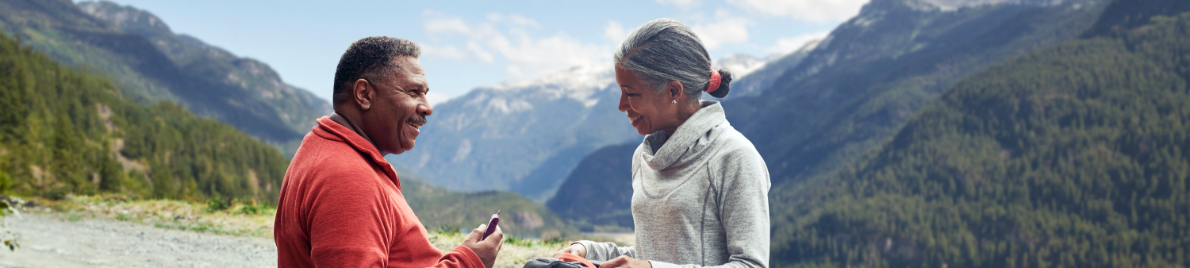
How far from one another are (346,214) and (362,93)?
536 millimetres

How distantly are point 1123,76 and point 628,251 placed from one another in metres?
206

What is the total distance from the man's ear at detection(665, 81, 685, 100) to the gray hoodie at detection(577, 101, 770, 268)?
0.43 ft

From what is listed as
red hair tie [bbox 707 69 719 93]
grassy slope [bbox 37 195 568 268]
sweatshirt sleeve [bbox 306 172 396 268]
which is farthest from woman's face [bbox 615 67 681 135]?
grassy slope [bbox 37 195 568 268]

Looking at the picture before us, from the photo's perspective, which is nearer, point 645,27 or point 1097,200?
point 645,27

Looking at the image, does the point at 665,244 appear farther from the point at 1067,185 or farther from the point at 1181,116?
the point at 1181,116

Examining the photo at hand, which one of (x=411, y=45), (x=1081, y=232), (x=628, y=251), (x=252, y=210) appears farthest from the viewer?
(x=1081, y=232)

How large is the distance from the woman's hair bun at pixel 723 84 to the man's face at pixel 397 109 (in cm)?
145

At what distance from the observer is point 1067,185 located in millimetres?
142750

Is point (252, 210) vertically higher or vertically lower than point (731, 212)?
lower

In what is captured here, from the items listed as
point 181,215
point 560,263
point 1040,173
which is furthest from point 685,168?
point 1040,173

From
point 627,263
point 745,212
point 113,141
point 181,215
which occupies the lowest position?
point 113,141

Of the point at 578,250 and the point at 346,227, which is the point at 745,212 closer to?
the point at 578,250

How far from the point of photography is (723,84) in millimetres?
3137

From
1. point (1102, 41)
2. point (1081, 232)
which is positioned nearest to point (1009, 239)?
point (1081, 232)
